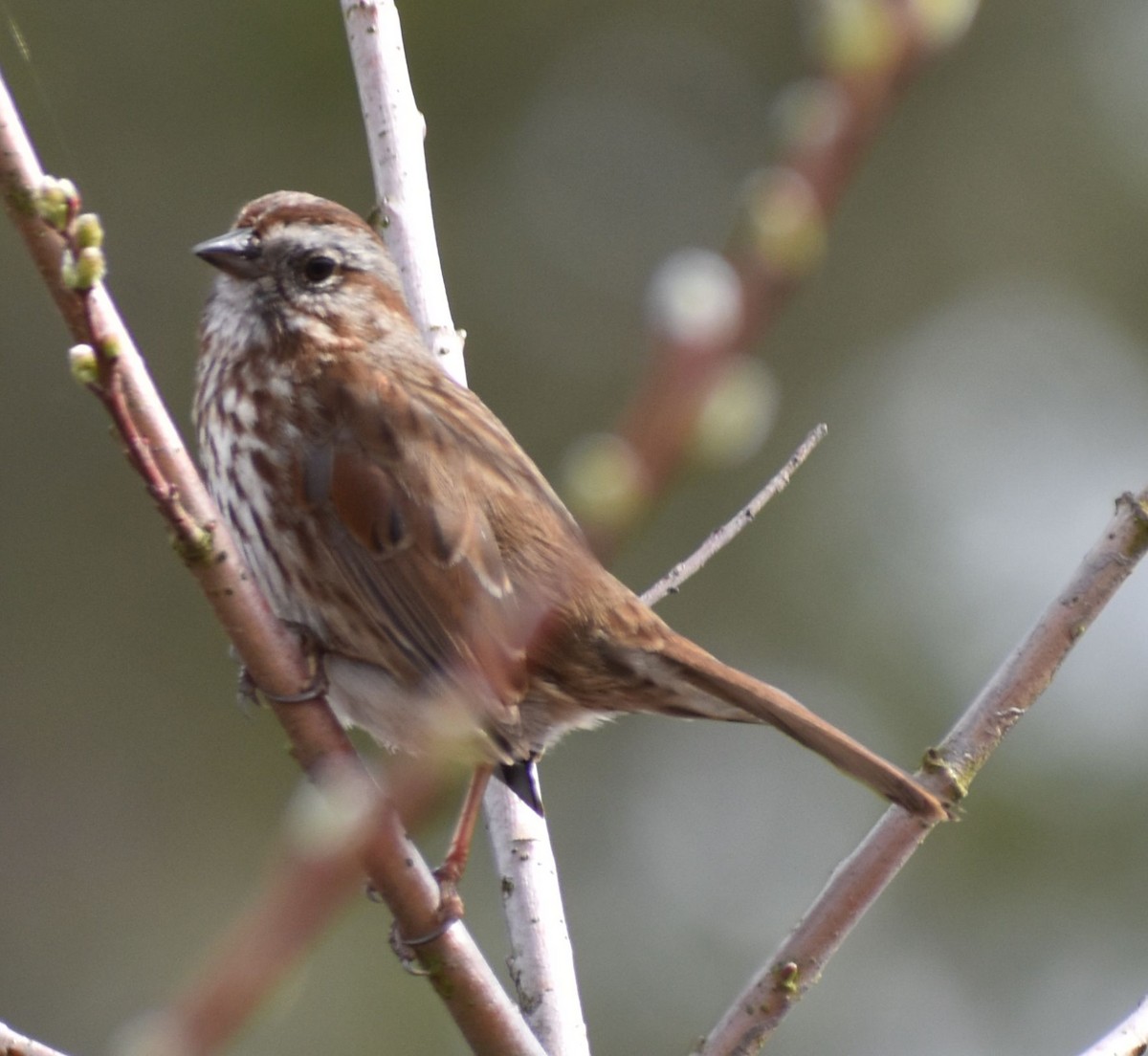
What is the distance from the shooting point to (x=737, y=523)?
332 cm

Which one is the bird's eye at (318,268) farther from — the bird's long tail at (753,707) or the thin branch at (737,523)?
the bird's long tail at (753,707)

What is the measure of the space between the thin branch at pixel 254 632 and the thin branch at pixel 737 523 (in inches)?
37.9

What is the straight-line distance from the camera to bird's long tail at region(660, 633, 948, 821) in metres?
3.09

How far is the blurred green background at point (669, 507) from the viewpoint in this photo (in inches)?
374

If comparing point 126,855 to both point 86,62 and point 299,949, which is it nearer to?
point 86,62

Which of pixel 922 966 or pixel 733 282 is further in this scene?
pixel 922 966

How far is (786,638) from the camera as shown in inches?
410

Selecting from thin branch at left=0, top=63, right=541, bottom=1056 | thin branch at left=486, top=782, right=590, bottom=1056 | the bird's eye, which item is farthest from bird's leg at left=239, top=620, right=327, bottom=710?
the bird's eye

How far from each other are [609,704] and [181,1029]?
2.57 meters

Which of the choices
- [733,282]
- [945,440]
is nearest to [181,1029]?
[733,282]

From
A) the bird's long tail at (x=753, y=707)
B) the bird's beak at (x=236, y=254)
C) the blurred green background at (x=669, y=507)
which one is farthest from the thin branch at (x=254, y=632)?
the blurred green background at (x=669, y=507)

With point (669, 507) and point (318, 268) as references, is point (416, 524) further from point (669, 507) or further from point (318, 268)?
point (669, 507)

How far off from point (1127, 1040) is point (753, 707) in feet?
2.72

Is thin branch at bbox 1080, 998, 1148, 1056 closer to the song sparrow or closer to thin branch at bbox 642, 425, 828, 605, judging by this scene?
the song sparrow
